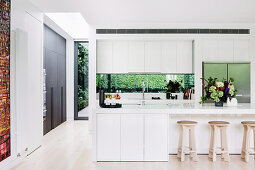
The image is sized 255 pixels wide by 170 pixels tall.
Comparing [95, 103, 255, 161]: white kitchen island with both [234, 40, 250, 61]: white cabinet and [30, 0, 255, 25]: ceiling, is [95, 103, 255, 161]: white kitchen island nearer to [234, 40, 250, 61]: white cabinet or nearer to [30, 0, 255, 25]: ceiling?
[30, 0, 255, 25]: ceiling

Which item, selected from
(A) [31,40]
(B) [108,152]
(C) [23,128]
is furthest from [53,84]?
(B) [108,152]

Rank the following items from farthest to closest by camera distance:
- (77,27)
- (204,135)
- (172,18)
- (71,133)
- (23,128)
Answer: (77,27) → (71,133) → (172,18) → (204,135) → (23,128)

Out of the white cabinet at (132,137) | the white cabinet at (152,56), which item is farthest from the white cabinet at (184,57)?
the white cabinet at (132,137)

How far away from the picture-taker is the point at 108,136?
3936mm

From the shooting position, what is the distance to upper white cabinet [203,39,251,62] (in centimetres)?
611

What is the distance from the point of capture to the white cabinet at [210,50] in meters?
6.10

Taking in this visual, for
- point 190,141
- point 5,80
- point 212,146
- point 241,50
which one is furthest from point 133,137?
point 241,50

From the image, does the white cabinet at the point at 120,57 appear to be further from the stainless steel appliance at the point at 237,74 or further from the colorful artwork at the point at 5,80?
the colorful artwork at the point at 5,80

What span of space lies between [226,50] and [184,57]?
1024 millimetres

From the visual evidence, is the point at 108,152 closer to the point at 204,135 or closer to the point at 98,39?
the point at 204,135

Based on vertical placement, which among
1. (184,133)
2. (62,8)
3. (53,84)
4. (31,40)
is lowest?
(184,133)

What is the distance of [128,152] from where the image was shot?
394 centimetres

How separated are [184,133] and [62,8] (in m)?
3.10

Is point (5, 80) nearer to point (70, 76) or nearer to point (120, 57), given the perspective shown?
point (120, 57)
